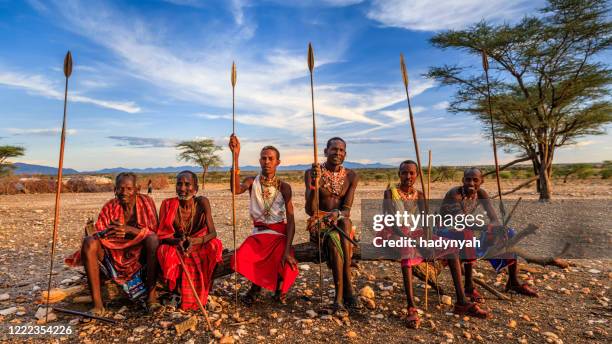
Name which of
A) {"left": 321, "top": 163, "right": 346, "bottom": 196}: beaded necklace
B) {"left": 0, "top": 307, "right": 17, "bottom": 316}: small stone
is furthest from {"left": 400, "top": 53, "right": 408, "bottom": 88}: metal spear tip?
{"left": 0, "top": 307, "right": 17, "bottom": 316}: small stone

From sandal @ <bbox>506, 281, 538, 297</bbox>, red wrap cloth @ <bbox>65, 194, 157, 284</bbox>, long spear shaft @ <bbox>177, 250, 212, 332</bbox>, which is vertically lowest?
sandal @ <bbox>506, 281, 538, 297</bbox>

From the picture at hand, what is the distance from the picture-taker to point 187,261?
14.7 ft

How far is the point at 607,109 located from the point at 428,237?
51.7 feet

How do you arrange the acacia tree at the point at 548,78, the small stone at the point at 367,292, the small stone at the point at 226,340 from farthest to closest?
1. the acacia tree at the point at 548,78
2. the small stone at the point at 367,292
3. the small stone at the point at 226,340

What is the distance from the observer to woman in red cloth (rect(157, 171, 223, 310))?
4.39m

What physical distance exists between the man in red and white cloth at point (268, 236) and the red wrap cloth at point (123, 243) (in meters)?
1.06

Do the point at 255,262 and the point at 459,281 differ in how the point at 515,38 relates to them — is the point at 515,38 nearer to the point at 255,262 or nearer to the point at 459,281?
the point at 459,281

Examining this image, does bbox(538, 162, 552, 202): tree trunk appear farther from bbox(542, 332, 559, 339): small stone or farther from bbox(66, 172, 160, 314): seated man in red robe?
bbox(66, 172, 160, 314): seated man in red robe

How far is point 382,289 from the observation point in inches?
207

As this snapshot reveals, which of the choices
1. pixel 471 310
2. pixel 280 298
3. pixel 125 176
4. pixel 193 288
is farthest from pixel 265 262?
pixel 471 310

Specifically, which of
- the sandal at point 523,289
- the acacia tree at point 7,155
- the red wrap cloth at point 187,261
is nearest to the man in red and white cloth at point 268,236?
the red wrap cloth at point 187,261

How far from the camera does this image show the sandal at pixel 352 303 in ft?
14.7

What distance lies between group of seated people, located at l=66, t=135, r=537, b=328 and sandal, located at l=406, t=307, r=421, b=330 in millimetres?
10

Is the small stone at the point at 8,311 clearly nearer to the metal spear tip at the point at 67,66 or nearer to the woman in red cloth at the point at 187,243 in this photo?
the woman in red cloth at the point at 187,243
